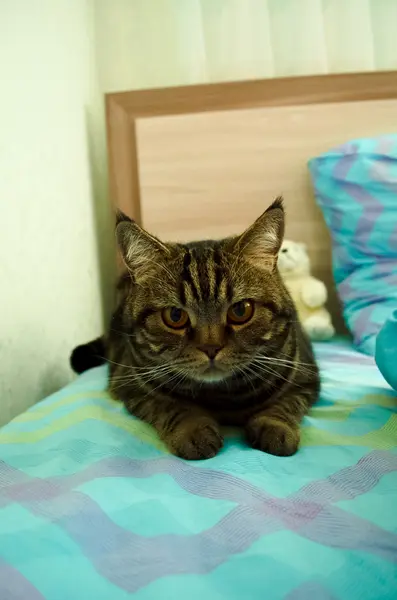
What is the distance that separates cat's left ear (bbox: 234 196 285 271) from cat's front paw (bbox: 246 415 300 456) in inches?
12.3

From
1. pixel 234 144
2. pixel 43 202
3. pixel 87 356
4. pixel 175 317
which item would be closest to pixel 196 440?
pixel 175 317

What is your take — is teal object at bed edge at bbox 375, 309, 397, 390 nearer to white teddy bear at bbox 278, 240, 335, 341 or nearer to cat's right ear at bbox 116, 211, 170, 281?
cat's right ear at bbox 116, 211, 170, 281

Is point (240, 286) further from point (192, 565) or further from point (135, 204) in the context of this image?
point (135, 204)

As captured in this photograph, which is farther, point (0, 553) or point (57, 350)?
point (57, 350)

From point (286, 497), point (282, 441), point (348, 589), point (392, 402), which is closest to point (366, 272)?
point (392, 402)

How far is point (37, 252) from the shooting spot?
141 cm

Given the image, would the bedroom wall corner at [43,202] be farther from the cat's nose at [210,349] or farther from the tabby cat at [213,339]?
the cat's nose at [210,349]

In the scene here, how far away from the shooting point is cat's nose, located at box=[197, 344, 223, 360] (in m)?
0.88

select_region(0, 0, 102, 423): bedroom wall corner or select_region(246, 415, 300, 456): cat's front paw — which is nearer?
select_region(246, 415, 300, 456): cat's front paw

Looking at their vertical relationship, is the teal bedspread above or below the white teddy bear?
below

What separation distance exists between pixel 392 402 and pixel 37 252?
0.96 meters

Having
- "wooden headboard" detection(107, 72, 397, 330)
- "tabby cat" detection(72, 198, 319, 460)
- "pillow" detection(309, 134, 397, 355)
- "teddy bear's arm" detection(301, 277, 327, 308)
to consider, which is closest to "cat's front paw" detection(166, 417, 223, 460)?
"tabby cat" detection(72, 198, 319, 460)

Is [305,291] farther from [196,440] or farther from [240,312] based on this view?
[196,440]

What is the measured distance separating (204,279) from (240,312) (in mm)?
89
